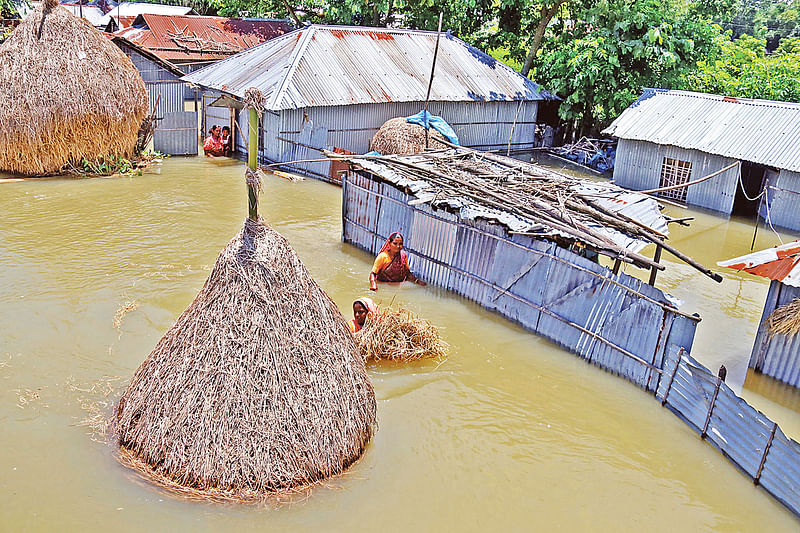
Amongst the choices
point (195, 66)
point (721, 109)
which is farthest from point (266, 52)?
point (721, 109)

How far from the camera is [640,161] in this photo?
774 inches

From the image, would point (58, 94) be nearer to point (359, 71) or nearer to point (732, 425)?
point (359, 71)

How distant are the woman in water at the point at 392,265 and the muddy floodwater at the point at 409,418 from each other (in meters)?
0.28

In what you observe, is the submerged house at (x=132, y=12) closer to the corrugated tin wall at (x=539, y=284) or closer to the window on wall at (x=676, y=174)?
the window on wall at (x=676, y=174)

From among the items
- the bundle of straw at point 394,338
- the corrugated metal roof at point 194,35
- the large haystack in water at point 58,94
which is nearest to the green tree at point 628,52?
the corrugated metal roof at point 194,35

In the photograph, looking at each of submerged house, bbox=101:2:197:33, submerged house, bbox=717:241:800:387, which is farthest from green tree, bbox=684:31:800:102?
submerged house, bbox=101:2:197:33

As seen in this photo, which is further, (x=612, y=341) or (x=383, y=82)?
(x=383, y=82)

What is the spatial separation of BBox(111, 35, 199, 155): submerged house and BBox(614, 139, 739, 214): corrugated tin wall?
43.1 ft

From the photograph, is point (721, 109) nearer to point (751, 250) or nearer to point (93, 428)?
point (751, 250)

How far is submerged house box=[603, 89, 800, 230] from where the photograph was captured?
16.8 metres

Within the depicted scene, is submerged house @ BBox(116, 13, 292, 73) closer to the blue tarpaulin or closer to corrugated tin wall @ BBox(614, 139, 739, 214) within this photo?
the blue tarpaulin

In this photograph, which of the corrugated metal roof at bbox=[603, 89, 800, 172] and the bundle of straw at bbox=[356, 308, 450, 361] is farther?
the corrugated metal roof at bbox=[603, 89, 800, 172]

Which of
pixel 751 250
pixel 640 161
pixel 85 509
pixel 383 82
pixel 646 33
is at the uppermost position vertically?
pixel 646 33

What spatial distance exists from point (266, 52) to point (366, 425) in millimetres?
17960
